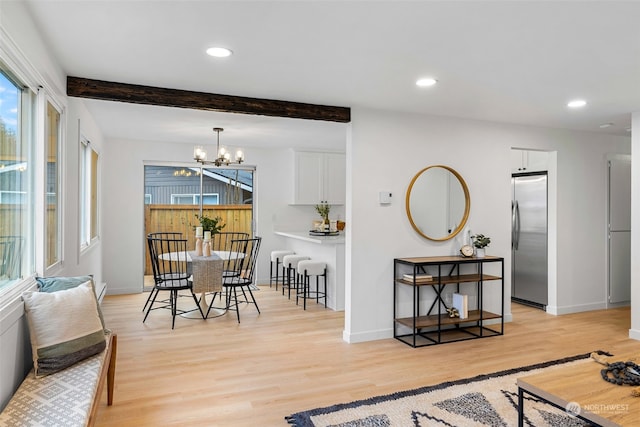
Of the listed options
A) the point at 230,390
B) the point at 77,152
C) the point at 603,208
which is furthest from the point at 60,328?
the point at 603,208

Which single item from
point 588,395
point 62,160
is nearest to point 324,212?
point 62,160

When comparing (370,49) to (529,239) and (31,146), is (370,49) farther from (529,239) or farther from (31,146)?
(529,239)

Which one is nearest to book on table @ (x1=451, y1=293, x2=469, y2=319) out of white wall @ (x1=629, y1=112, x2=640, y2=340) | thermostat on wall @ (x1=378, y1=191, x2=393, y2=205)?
thermostat on wall @ (x1=378, y1=191, x2=393, y2=205)

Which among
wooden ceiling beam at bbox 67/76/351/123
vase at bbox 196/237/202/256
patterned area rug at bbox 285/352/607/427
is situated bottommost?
patterned area rug at bbox 285/352/607/427

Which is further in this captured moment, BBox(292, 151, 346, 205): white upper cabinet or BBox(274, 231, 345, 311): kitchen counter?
BBox(292, 151, 346, 205): white upper cabinet

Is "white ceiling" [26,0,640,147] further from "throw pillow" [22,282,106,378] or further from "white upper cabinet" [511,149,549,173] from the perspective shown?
"throw pillow" [22,282,106,378]

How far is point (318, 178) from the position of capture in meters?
7.52

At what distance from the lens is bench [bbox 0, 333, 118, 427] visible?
1785mm

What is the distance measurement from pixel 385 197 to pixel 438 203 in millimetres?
688

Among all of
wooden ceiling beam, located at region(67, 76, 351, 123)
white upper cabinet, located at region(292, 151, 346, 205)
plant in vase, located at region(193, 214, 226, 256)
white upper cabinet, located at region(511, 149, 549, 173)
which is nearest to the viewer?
wooden ceiling beam, located at region(67, 76, 351, 123)

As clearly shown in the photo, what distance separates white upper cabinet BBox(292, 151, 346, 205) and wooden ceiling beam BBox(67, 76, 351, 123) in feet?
10.3

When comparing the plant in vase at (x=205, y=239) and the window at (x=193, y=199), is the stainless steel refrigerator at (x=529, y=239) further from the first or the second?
the window at (x=193, y=199)

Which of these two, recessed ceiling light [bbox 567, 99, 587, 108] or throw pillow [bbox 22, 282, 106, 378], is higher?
recessed ceiling light [bbox 567, 99, 587, 108]

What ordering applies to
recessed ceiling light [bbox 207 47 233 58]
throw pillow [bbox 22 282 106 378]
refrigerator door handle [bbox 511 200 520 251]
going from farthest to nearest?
refrigerator door handle [bbox 511 200 520 251] → recessed ceiling light [bbox 207 47 233 58] → throw pillow [bbox 22 282 106 378]
